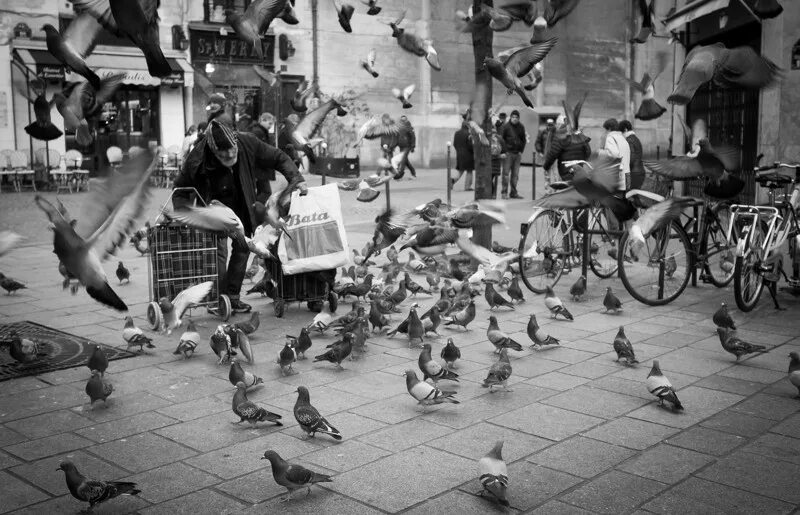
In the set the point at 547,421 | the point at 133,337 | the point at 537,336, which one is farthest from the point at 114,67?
the point at 547,421

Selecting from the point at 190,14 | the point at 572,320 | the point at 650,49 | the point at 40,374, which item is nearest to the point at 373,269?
the point at 572,320

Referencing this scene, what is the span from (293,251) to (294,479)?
4.23 m

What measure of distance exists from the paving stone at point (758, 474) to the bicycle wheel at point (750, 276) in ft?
11.4

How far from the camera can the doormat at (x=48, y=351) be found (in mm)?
6113

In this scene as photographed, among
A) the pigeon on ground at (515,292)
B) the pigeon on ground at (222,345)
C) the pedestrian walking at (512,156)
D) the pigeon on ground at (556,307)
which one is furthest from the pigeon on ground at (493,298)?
the pedestrian walking at (512,156)

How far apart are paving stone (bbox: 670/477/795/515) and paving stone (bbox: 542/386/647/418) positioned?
1076 millimetres

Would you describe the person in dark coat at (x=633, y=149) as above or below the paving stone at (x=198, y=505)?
above

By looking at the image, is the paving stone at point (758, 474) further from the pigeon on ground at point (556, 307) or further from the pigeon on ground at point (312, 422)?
the pigeon on ground at point (556, 307)

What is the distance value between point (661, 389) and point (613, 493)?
1379mm

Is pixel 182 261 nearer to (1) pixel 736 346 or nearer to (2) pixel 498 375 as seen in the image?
(2) pixel 498 375

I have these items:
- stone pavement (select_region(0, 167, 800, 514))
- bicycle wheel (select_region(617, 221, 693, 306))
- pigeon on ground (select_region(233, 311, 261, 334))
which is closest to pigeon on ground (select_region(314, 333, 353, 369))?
stone pavement (select_region(0, 167, 800, 514))

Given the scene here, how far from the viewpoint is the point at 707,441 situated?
470 cm

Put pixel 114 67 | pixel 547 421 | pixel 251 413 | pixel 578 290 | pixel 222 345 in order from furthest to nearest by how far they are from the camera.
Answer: pixel 114 67 < pixel 578 290 < pixel 222 345 < pixel 547 421 < pixel 251 413

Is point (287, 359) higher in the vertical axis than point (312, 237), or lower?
lower
